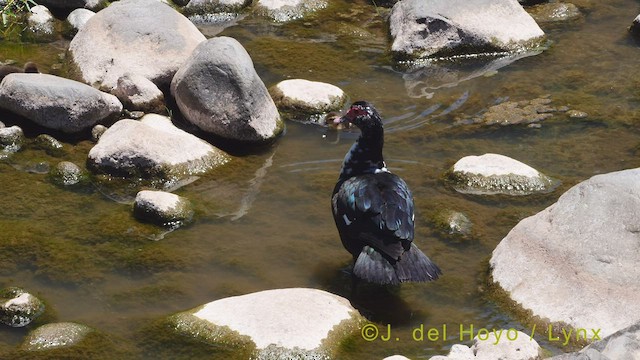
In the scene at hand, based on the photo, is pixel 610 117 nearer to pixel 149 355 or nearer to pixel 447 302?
pixel 447 302

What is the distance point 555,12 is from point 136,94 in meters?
5.68

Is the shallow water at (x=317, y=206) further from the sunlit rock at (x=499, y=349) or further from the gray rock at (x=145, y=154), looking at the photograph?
the sunlit rock at (x=499, y=349)

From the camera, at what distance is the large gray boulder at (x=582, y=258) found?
7270 mm

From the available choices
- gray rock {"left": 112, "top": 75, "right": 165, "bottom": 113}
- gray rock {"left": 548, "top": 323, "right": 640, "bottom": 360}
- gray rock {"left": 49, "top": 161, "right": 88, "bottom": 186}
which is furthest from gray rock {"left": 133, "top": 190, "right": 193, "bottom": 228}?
gray rock {"left": 548, "top": 323, "right": 640, "bottom": 360}

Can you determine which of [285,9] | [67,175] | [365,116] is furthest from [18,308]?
[285,9]

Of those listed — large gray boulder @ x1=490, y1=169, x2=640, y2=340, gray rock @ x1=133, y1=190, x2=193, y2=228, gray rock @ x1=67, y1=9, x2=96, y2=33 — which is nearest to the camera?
large gray boulder @ x1=490, y1=169, x2=640, y2=340

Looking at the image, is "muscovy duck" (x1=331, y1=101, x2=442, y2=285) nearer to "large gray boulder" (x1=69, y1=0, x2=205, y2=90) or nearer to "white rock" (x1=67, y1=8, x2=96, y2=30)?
"large gray boulder" (x1=69, y1=0, x2=205, y2=90)

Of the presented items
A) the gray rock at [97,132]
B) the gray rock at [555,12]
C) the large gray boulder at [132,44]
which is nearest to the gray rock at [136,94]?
the large gray boulder at [132,44]

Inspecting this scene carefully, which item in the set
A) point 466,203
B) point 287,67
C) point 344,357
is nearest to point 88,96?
point 287,67

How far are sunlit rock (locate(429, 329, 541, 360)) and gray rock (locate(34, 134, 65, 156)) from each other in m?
4.68

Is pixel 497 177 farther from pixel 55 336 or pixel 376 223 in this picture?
pixel 55 336

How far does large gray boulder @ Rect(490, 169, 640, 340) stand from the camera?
7270 millimetres

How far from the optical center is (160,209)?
876cm

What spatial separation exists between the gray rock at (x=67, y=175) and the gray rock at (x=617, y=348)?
5501 mm
